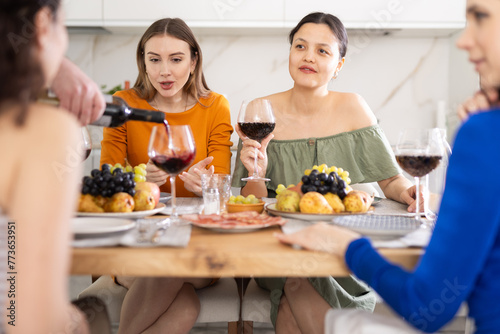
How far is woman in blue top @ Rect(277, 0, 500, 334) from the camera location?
→ 0.69 metres

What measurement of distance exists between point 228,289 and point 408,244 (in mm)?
693

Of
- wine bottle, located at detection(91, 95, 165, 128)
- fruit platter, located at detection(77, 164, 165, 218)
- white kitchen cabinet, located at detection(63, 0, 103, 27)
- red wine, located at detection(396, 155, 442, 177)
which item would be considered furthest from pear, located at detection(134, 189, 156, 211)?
white kitchen cabinet, located at detection(63, 0, 103, 27)

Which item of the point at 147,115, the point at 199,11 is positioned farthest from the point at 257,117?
the point at 199,11

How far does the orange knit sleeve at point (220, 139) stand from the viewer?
6.96 ft

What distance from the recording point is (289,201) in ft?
4.06

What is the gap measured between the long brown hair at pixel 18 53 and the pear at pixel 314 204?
27.5 inches

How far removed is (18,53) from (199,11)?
2814mm

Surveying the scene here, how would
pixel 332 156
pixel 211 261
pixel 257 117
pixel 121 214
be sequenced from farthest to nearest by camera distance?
pixel 332 156 → pixel 257 117 → pixel 121 214 → pixel 211 261

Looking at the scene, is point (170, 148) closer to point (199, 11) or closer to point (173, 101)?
point (173, 101)

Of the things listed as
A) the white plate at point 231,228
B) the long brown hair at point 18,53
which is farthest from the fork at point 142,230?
the long brown hair at point 18,53

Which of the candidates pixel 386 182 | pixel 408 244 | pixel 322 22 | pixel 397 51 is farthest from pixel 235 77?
pixel 408 244

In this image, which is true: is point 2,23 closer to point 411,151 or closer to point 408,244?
point 408,244

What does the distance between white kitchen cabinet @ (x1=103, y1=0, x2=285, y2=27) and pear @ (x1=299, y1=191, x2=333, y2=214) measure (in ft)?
7.92

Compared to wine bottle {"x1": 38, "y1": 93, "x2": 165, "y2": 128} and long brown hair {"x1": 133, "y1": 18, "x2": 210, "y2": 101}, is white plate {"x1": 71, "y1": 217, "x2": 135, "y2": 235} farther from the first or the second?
long brown hair {"x1": 133, "y1": 18, "x2": 210, "y2": 101}
